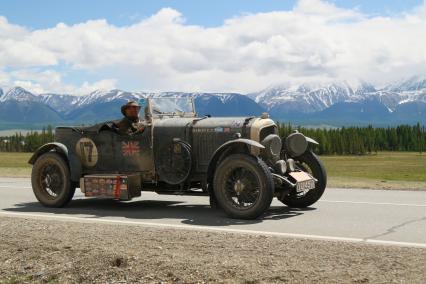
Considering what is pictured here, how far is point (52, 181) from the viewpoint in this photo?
1262cm

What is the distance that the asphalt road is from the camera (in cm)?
860

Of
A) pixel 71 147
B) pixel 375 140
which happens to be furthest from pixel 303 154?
pixel 375 140

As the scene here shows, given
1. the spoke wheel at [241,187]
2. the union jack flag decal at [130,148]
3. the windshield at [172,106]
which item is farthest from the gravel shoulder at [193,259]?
the windshield at [172,106]

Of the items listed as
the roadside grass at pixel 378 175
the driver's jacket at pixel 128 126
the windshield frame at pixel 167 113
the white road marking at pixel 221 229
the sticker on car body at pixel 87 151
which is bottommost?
the roadside grass at pixel 378 175

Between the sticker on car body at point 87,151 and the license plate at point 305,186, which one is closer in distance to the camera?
the license plate at point 305,186

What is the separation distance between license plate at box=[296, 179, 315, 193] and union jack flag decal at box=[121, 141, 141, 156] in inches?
126

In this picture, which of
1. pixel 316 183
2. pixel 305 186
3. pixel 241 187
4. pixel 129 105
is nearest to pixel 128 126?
pixel 129 105

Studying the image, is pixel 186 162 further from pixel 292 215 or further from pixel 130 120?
pixel 292 215

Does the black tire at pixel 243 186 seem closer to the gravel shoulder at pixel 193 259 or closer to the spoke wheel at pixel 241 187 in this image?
the spoke wheel at pixel 241 187

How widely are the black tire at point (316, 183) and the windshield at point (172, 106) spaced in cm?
257

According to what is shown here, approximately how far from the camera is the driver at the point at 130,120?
1188 cm

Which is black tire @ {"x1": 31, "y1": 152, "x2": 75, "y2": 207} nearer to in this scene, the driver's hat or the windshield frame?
the driver's hat

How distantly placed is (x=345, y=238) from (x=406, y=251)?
4.18 feet

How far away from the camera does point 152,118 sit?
11.9m
